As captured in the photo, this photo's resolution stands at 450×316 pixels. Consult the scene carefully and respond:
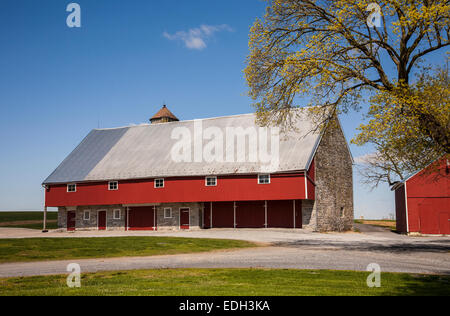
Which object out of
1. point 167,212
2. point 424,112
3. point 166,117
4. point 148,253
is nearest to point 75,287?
point 148,253

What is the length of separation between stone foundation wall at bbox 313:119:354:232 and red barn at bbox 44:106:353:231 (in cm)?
9

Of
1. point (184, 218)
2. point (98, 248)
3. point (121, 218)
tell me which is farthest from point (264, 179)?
point (98, 248)

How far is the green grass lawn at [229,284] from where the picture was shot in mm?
8852

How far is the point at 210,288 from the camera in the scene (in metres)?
9.19

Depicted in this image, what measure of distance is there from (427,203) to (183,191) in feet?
64.1

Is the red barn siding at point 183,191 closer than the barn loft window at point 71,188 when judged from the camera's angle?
Yes

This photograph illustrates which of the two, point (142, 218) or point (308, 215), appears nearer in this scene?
point (308, 215)

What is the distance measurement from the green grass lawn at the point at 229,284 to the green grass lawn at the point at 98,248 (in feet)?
21.6

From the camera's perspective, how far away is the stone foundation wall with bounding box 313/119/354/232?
36219mm

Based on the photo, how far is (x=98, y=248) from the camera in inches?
810

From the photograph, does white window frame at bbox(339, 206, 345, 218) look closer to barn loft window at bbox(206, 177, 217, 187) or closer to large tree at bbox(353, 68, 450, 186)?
barn loft window at bbox(206, 177, 217, 187)

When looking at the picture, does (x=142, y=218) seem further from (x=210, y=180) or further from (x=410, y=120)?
(x=410, y=120)

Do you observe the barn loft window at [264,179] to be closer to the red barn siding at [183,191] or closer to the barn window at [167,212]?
the red barn siding at [183,191]

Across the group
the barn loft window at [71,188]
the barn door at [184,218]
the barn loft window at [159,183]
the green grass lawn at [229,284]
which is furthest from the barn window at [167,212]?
the green grass lawn at [229,284]
